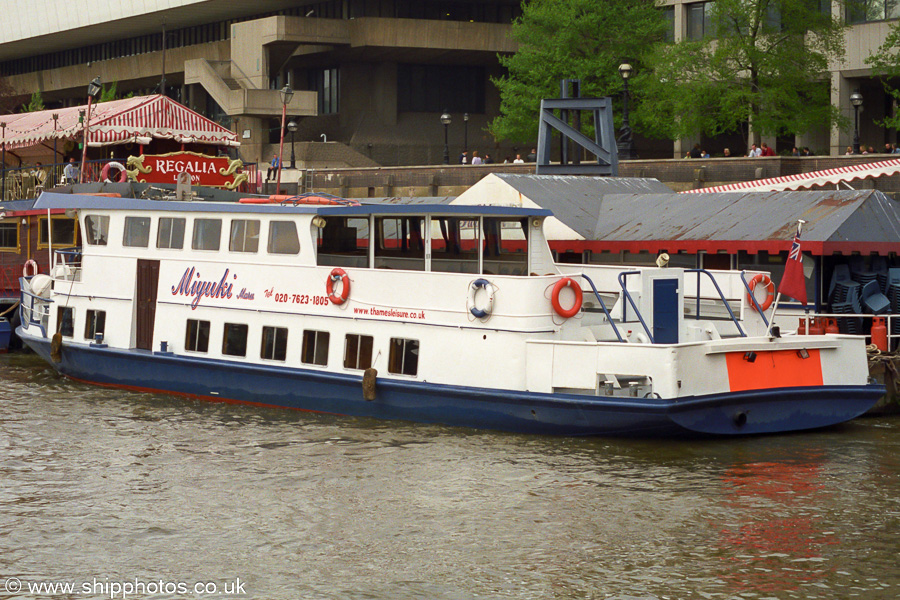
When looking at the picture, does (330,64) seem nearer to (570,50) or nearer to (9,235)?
(570,50)

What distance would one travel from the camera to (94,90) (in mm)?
29016

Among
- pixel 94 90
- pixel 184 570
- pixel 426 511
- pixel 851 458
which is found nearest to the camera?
pixel 184 570

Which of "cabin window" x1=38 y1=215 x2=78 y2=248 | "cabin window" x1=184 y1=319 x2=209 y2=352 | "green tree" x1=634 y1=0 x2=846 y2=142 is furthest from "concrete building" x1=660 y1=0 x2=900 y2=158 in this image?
"cabin window" x1=184 y1=319 x2=209 y2=352

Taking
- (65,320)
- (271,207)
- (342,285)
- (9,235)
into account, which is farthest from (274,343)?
(9,235)

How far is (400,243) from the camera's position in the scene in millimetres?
21500

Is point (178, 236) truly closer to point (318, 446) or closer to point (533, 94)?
point (318, 446)

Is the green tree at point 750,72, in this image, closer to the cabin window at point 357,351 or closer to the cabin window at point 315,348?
the cabin window at point 315,348

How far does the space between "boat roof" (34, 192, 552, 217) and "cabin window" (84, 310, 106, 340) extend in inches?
84.9

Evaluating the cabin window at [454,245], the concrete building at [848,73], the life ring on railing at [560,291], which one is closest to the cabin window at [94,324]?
the cabin window at [454,245]

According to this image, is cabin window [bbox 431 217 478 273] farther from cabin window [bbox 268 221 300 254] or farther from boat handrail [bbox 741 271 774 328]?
boat handrail [bbox 741 271 774 328]

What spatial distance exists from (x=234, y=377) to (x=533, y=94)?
3572cm

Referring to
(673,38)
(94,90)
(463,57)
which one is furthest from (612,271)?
(463,57)

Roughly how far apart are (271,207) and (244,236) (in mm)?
1038

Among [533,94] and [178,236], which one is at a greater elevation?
[533,94]
